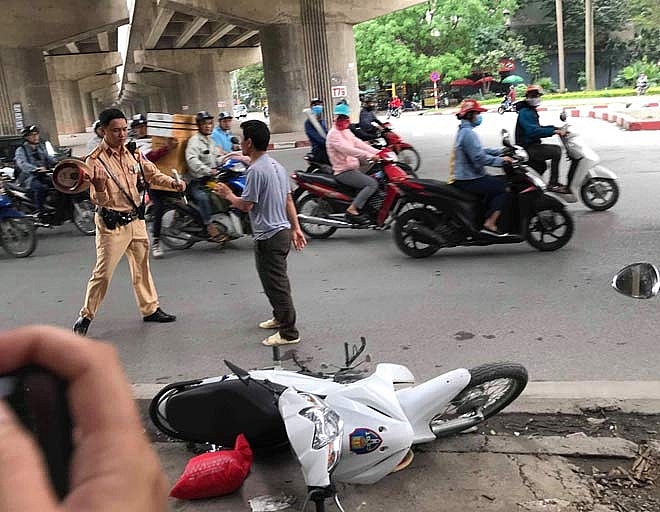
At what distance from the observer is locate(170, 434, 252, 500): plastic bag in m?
3.00

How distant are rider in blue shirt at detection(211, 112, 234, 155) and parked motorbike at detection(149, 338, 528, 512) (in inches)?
252

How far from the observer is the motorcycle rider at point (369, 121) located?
39.7 ft

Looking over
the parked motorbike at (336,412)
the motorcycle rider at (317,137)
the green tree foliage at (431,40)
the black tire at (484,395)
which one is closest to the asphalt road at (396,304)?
the black tire at (484,395)

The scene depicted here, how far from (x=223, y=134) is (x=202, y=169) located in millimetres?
1567

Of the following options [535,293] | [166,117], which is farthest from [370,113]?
[535,293]

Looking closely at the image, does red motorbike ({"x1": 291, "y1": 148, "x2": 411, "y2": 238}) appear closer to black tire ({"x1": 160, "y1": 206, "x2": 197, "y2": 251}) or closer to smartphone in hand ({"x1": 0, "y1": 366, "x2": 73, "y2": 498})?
black tire ({"x1": 160, "y1": 206, "x2": 197, "y2": 251})

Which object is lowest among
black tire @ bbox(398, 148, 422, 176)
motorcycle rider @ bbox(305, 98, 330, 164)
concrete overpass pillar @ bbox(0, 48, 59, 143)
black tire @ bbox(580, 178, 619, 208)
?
black tire @ bbox(580, 178, 619, 208)

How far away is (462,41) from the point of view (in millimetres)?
47438

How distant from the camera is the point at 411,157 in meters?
12.7

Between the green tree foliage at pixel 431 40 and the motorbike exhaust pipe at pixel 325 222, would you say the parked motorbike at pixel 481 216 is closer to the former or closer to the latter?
the motorbike exhaust pipe at pixel 325 222

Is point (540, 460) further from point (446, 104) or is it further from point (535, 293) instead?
point (446, 104)

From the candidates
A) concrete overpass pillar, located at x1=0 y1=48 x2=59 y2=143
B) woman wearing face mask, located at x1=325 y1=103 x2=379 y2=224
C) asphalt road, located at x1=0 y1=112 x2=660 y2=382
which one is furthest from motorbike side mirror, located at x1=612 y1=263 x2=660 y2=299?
concrete overpass pillar, located at x1=0 y1=48 x2=59 y2=143

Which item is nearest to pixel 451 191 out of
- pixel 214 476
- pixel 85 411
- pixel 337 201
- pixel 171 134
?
pixel 337 201

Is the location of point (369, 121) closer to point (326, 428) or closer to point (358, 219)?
point (358, 219)
